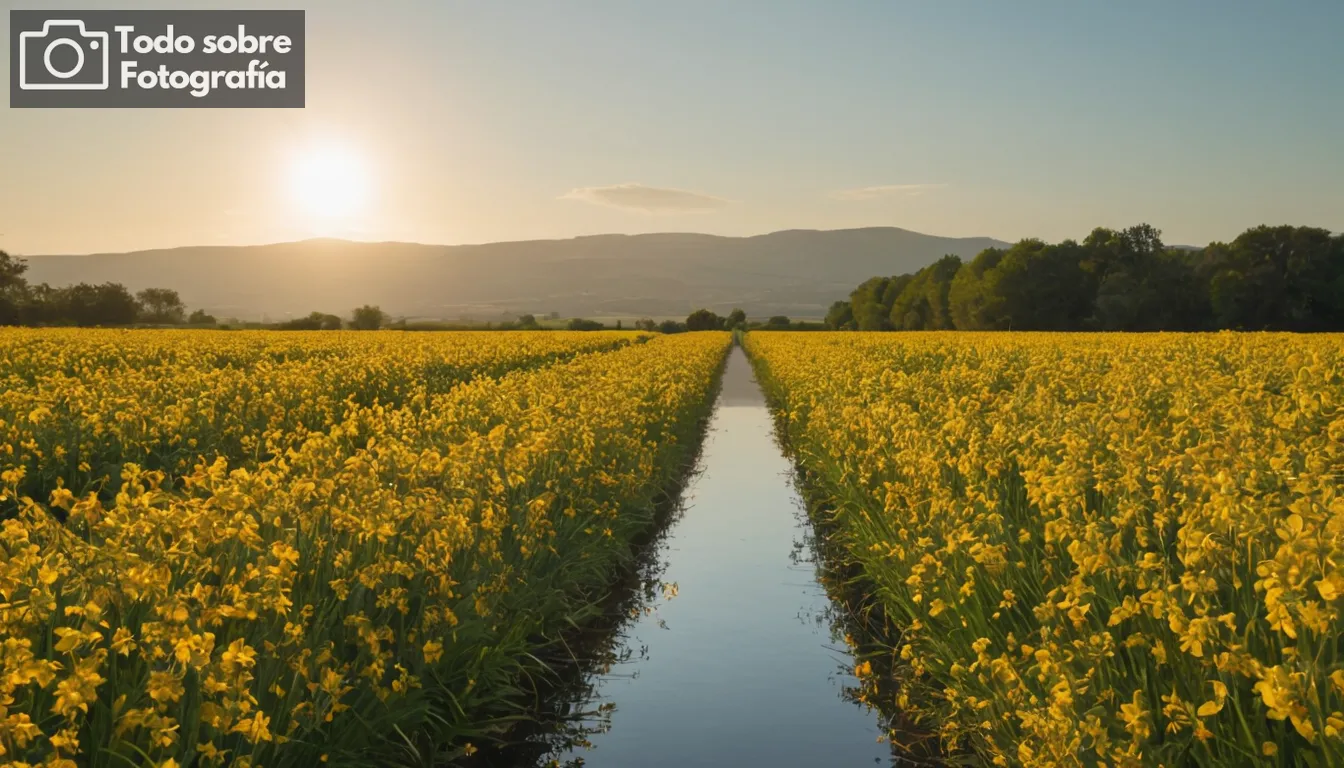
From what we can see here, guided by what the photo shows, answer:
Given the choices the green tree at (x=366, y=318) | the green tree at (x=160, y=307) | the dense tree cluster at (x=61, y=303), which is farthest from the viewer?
the green tree at (x=366, y=318)

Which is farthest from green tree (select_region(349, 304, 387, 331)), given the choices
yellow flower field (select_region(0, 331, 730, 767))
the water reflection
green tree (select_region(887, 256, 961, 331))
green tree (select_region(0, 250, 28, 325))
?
the water reflection

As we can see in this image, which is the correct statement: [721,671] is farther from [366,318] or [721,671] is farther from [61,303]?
[366,318]

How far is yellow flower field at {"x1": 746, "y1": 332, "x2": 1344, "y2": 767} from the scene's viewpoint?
364 cm

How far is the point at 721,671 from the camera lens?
8.33 metres

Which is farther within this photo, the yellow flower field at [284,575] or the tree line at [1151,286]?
the tree line at [1151,286]

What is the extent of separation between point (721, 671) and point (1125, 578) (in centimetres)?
423

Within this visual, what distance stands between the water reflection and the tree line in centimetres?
7584

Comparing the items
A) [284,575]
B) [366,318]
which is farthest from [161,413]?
[366,318]

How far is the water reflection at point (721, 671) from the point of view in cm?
684

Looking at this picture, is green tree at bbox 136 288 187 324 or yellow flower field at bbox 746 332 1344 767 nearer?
yellow flower field at bbox 746 332 1344 767

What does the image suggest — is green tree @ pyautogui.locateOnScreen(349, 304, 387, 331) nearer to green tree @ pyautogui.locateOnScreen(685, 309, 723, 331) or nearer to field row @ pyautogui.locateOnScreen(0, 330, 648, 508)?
green tree @ pyautogui.locateOnScreen(685, 309, 723, 331)

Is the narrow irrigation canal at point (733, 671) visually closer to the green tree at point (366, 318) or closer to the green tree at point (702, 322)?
the green tree at point (366, 318)

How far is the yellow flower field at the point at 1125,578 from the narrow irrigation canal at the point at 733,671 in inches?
24.6

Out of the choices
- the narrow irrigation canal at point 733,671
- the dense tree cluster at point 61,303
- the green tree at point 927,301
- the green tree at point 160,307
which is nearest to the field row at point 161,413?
the narrow irrigation canal at point 733,671
